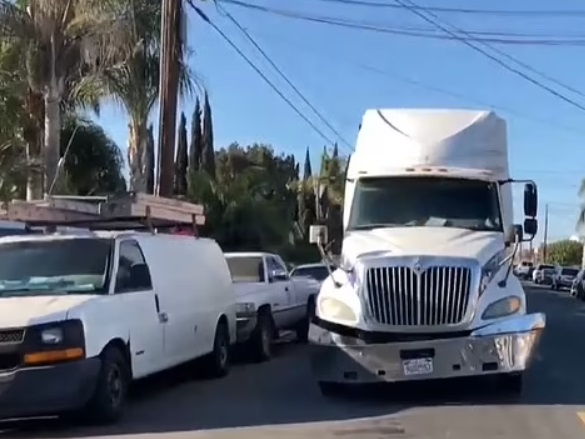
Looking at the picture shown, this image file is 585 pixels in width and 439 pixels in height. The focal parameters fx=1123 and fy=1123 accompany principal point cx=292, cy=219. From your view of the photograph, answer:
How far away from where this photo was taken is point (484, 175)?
47.3 ft

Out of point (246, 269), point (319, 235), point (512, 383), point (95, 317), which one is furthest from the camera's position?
point (246, 269)

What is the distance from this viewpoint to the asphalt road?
10680 millimetres

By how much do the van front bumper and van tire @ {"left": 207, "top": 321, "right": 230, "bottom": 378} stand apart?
445 centimetres

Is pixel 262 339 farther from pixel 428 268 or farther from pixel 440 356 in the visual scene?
A: pixel 440 356

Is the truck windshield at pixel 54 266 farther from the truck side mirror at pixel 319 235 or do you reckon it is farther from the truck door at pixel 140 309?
the truck side mirror at pixel 319 235

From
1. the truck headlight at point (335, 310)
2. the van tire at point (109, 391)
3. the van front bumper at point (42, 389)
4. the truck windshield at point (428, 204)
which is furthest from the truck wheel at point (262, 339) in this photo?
the van front bumper at point (42, 389)

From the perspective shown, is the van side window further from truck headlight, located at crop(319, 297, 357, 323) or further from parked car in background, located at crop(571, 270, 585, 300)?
parked car in background, located at crop(571, 270, 585, 300)

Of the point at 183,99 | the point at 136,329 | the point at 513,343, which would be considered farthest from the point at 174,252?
the point at 183,99

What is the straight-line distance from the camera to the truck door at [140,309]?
39.0ft

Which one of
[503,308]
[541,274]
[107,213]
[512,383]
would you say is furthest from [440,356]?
[541,274]

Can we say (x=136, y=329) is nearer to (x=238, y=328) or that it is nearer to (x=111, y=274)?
(x=111, y=274)

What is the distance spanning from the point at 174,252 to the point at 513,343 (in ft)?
14.4

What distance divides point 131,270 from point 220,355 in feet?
10.9

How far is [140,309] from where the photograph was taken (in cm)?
1216
